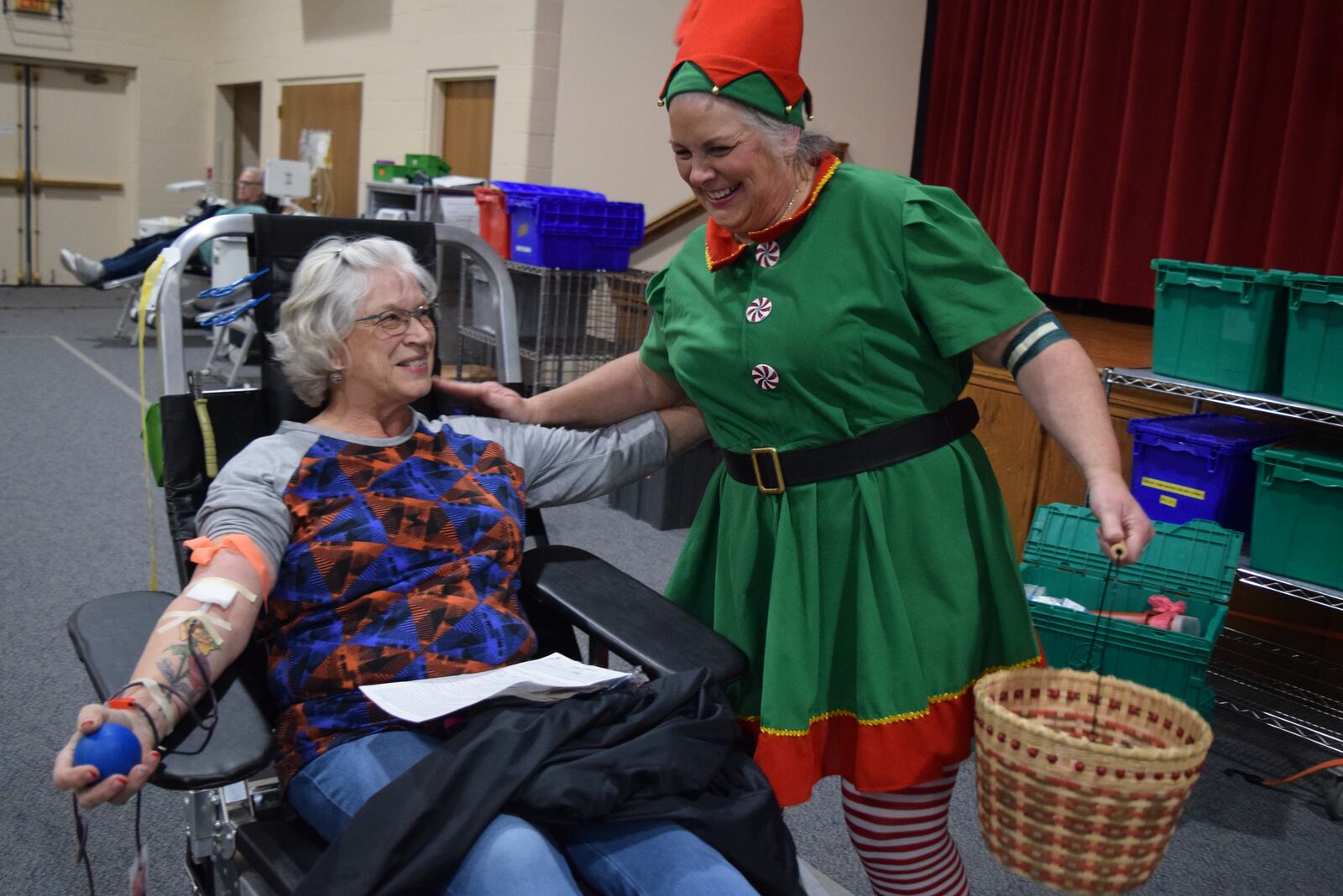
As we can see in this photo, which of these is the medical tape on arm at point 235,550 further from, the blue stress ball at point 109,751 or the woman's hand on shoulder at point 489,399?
the woman's hand on shoulder at point 489,399

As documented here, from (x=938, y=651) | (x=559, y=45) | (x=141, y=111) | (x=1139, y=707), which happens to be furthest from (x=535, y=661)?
(x=141, y=111)

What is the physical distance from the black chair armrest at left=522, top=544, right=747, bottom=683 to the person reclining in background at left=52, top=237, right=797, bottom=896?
6 cm

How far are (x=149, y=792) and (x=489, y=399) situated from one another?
44.5 inches

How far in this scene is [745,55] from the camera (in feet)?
4.30

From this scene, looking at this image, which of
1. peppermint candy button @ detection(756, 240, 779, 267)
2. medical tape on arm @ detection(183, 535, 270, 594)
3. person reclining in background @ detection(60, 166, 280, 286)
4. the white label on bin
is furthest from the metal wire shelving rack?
person reclining in background @ detection(60, 166, 280, 286)

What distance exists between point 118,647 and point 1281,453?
2489mm

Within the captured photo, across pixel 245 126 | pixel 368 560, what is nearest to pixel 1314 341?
pixel 368 560

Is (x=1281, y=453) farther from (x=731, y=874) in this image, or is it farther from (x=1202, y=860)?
(x=731, y=874)

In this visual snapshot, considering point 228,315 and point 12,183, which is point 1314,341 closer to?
point 228,315

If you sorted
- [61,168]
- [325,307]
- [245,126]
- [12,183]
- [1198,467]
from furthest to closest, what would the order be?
1. [245,126]
2. [61,168]
3. [12,183]
4. [1198,467]
5. [325,307]

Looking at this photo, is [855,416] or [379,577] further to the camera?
[379,577]

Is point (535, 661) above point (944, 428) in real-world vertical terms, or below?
below

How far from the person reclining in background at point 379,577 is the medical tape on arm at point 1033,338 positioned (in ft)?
1.80

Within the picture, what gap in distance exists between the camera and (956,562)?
54.2 inches
